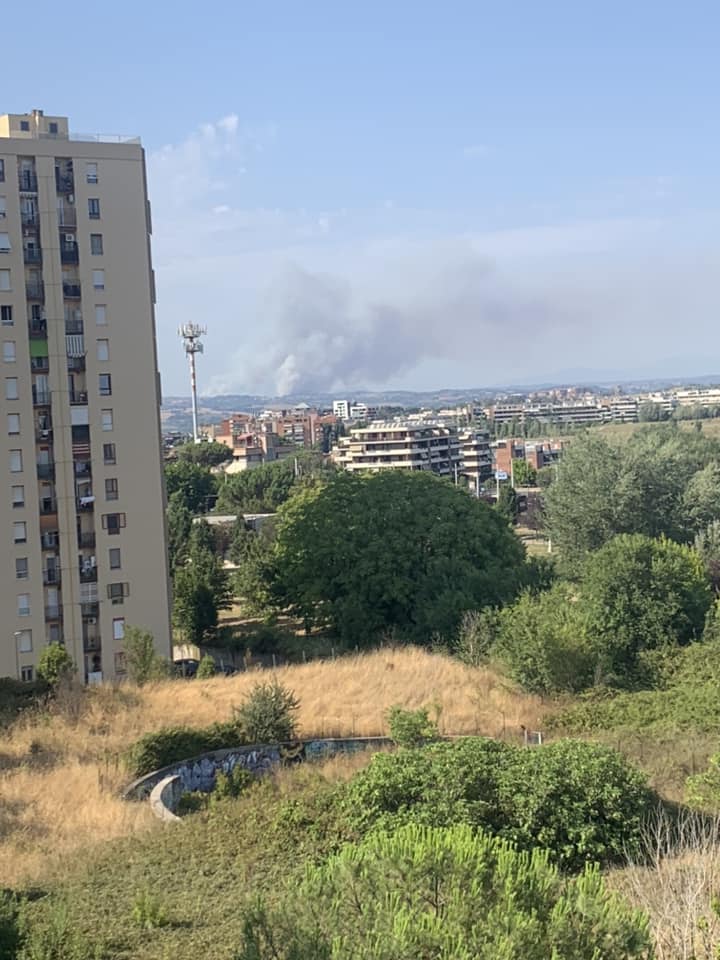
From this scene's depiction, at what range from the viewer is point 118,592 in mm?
27859

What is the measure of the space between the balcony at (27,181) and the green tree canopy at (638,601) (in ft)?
55.6

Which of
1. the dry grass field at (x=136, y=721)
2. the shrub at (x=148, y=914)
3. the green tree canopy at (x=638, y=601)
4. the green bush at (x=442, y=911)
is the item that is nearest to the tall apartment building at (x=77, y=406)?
the dry grass field at (x=136, y=721)

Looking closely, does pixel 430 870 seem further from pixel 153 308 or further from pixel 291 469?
pixel 291 469

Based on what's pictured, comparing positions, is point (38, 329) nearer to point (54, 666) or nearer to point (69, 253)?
point (69, 253)

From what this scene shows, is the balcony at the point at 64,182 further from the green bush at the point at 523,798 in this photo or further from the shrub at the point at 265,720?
the green bush at the point at 523,798

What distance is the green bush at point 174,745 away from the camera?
46.0 ft

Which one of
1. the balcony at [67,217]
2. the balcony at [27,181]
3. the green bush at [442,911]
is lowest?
the green bush at [442,911]

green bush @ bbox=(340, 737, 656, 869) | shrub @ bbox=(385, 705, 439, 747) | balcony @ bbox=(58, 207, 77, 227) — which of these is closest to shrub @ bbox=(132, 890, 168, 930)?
green bush @ bbox=(340, 737, 656, 869)

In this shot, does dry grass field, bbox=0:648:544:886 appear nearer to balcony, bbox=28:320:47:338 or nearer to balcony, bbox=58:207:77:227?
balcony, bbox=28:320:47:338

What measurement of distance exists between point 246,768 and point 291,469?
187 ft

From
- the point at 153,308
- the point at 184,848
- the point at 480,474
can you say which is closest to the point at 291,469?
the point at 480,474

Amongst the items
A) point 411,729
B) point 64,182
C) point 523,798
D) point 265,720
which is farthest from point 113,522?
point 523,798

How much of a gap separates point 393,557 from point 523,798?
59.5 ft

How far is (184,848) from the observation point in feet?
35.4
